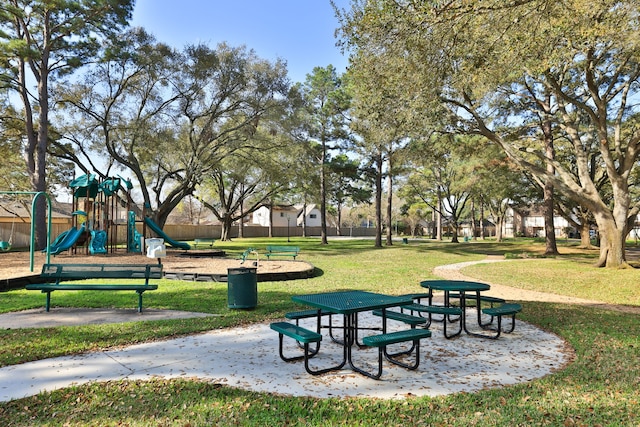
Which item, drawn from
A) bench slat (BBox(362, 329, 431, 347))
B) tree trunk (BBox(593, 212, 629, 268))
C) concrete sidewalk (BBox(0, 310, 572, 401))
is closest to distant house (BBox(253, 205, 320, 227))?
tree trunk (BBox(593, 212, 629, 268))

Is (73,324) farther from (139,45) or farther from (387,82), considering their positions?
(139,45)

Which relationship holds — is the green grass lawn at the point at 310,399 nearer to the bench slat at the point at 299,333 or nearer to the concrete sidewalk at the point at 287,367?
the concrete sidewalk at the point at 287,367

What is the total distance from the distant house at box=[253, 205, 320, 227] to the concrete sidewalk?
6194 cm

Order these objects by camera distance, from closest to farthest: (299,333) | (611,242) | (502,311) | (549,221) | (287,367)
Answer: (299,333)
(287,367)
(502,311)
(611,242)
(549,221)

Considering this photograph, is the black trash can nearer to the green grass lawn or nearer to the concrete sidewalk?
the green grass lawn

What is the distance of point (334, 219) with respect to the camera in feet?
266

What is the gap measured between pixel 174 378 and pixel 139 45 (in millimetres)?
23047

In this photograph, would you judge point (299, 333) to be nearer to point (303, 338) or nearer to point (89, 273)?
point (303, 338)

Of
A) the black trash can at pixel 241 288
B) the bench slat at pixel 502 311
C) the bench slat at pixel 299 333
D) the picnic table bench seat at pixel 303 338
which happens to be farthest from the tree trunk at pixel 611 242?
the bench slat at pixel 299 333

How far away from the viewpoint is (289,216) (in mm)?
68625

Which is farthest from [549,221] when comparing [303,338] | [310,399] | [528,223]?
[528,223]

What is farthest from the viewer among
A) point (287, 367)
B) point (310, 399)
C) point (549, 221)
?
point (549, 221)

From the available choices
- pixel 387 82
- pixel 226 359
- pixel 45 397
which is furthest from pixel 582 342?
pixel 387 82

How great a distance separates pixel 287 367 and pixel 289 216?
64.2 m
